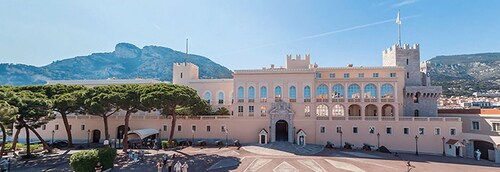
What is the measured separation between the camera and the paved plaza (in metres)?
24.2

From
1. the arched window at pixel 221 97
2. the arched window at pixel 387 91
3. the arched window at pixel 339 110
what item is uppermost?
the arched window at pixel 387 91

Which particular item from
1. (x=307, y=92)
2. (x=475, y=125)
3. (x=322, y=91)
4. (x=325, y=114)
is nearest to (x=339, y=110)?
(x=325, y=114)

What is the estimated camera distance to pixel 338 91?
37.9 m

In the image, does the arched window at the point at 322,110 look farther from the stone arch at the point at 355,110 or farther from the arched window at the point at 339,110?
the stone arch at the point at 355,110

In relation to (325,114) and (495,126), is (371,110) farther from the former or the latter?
(495,126)

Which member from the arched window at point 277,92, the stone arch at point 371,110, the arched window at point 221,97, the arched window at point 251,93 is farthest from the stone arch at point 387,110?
the arched window at point 221,97

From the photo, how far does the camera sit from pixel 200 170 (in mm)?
23156

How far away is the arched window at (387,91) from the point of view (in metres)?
36.6

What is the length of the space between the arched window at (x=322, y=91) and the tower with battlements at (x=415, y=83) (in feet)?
44.4

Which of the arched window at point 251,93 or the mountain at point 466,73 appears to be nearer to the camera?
the arched window at point 251,93

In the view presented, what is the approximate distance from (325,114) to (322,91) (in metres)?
4.00

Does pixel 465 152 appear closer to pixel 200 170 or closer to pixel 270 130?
pixel 270 130

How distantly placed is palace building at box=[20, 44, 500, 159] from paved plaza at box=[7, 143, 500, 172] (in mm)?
3512

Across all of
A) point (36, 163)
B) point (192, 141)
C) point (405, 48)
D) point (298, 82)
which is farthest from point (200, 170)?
point (405, 48)
